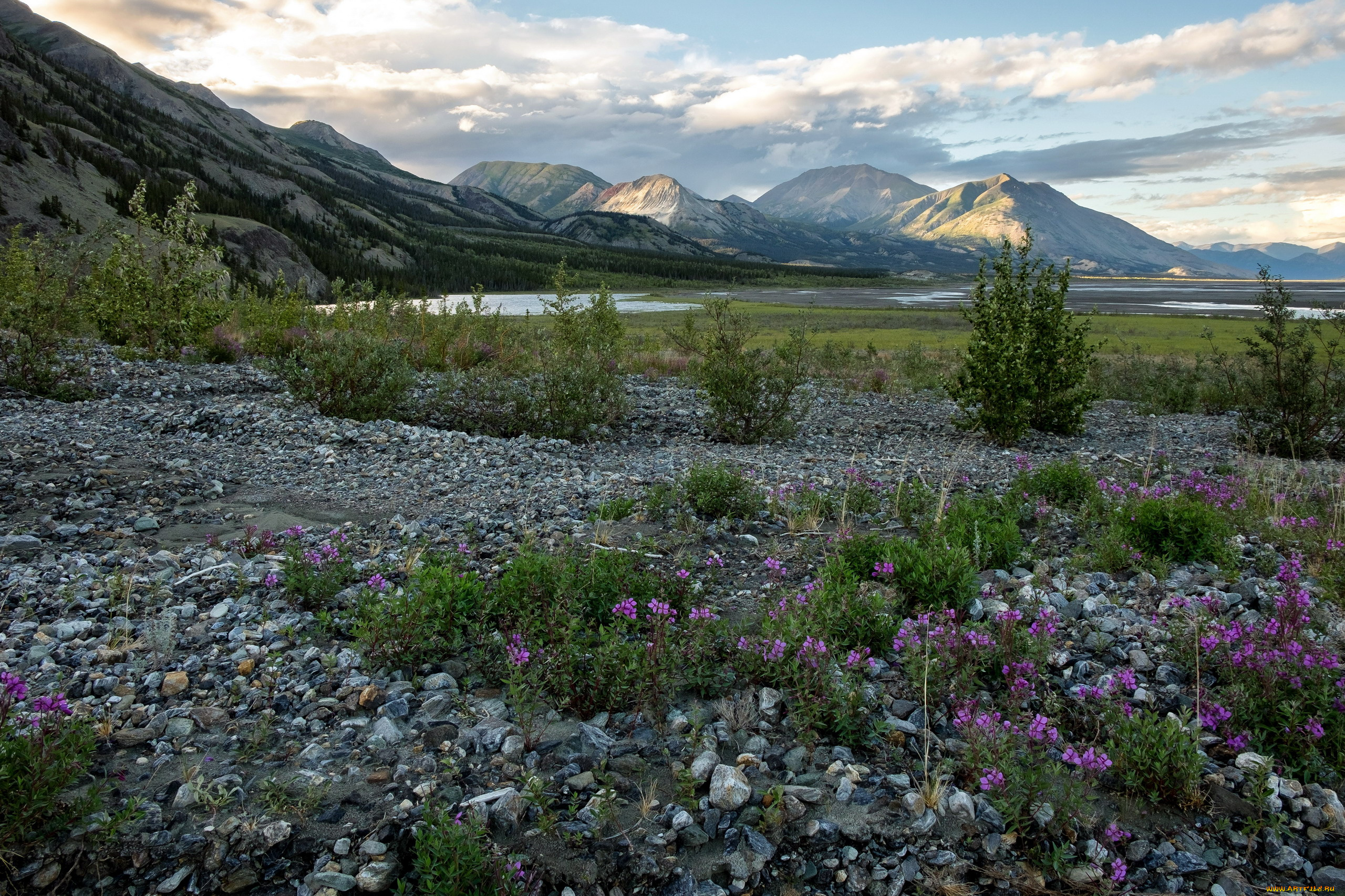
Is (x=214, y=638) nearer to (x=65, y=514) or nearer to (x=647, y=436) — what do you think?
(x=65, y=514)

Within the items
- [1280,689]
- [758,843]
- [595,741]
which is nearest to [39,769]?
[595,741]

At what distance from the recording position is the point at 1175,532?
717cm

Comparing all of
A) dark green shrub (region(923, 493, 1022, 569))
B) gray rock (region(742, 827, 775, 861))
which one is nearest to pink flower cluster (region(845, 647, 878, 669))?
gray rock (region(742, 827, 775, 861))

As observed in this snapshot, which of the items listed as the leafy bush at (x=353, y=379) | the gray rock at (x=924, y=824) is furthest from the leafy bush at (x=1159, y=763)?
the leafy bush at (x=353, y=379)

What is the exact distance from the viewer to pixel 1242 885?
3418 millimetres

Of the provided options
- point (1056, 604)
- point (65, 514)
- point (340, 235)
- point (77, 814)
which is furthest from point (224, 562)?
point (340, 235)

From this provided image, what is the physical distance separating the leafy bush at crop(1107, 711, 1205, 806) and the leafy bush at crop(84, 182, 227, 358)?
20871mm

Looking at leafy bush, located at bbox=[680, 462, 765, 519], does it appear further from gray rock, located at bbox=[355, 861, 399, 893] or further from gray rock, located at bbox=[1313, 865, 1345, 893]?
gray rock, located at bbox=[1313, 865, 1345, 893]

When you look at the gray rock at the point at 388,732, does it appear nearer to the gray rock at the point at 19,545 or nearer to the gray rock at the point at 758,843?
the gray rock at the point at 758,843

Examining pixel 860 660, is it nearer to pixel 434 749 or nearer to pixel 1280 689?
pixel 1280 689

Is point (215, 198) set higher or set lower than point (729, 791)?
higher

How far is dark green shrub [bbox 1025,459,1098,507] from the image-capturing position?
9062mm

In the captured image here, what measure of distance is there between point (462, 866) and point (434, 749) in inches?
43.4

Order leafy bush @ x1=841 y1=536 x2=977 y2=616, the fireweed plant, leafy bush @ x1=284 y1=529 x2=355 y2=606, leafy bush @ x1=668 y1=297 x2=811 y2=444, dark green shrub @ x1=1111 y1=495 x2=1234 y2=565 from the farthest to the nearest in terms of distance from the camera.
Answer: leafy bush @ x1=668 y1=297 x2=811 y2=444
dark green shrub @ x1=1111 y1=495 x2=1234 y2=565
leafy bush @ x1=841 y1=536 x2=977 y2=616
leafy bush @ x1=284 y1=529 x2=355 y2=606
the fireweed plant
